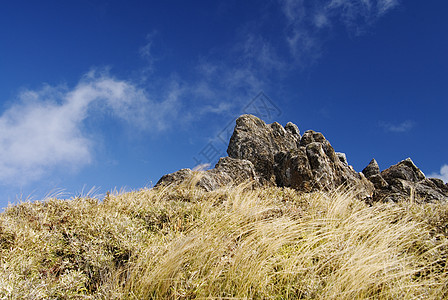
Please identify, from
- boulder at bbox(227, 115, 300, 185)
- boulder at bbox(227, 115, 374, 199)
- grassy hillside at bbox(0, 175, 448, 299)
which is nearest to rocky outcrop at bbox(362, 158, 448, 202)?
boulder at bbox(227, 115, 374, 199)

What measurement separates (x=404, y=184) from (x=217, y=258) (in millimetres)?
15036

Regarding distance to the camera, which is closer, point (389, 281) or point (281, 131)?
point (389, 281)

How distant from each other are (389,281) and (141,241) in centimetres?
373

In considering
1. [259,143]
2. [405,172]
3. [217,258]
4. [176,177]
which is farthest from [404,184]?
[217,258]

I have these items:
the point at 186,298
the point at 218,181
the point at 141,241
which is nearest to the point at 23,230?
the point at 141,241

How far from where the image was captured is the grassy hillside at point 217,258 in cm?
367

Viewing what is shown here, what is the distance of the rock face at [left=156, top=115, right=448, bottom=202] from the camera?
42.4ft

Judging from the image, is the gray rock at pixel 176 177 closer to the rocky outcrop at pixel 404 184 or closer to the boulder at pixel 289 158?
the boulder at pixel 289 158

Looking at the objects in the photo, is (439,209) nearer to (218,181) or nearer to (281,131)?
(218,181)

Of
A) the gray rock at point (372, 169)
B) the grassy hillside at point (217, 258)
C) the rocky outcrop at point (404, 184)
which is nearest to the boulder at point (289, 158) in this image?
the rocky outcrop at point (404, 184)

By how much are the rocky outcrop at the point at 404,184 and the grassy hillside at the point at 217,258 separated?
Result: 792 centimetres

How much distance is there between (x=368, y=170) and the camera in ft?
71.9

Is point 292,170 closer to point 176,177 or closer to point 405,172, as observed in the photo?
point 176,177

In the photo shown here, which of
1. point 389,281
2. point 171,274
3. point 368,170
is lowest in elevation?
point 389,281
